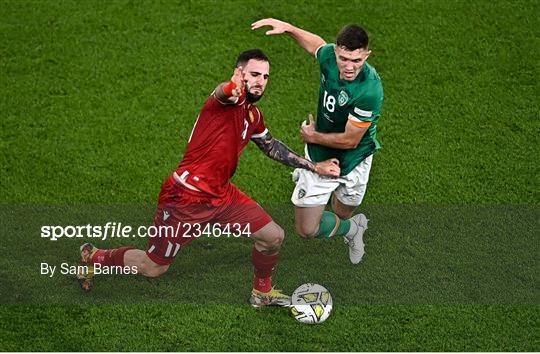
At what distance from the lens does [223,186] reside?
856 centimetres

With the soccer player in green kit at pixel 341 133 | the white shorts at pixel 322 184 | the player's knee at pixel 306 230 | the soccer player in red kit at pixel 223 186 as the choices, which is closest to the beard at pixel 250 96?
the soccer player in red kit at pixel 223 186

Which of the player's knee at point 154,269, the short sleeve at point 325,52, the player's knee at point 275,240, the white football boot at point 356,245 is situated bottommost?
the white football boot at point 356,245

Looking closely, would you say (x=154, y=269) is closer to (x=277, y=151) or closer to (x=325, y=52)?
(x=277, y=151)

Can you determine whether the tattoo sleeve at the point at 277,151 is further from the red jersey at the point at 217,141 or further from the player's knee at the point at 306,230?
the player's knee at the point at 306,230

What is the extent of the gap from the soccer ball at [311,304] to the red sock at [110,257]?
1.51 metres

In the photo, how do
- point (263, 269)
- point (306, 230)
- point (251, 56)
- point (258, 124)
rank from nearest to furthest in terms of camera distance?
point (251, 56) → point (258, 124) → point (263, 269) → point (306, 230)

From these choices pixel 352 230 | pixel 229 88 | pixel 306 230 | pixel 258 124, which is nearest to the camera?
pixel 229 88

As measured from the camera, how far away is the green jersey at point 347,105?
8539mm

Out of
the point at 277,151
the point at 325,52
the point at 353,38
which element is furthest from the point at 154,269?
the point at 353,38

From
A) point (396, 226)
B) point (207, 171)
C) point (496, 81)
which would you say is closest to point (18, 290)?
point (207, 171)

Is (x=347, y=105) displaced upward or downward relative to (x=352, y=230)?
upward

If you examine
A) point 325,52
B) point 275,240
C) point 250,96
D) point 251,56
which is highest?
point 251,56

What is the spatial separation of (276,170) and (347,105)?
211cm

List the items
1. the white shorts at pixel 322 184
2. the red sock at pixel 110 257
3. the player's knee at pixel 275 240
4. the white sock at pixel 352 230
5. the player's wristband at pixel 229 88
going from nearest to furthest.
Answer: the player's wristband at pixel 229 88
the player's knee at pixel 275 240
the red sock at pixel 110 257
the white shorts at pixel 322 184
the white sock at pixel 352 230
